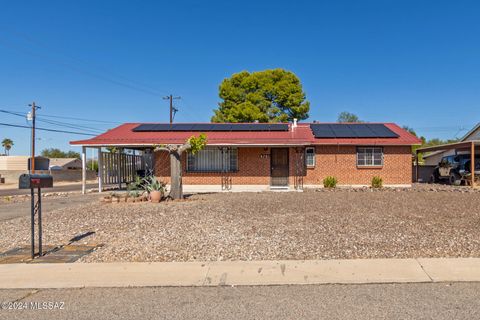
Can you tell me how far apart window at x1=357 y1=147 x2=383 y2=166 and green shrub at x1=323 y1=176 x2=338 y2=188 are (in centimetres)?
180

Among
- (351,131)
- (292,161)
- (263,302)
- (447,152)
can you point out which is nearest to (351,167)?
(351,131)

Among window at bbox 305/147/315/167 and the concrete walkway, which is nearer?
the concrete walkway

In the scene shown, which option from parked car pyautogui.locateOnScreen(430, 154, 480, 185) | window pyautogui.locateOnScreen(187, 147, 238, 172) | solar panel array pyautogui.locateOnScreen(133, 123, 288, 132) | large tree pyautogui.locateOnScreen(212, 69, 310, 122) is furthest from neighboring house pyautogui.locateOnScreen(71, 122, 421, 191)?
large tree pyautogui.locateOnScreen(212, 69, 310, 122)

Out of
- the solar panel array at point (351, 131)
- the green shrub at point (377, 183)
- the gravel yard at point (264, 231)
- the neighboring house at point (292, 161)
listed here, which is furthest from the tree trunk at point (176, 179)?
the green shrub at point (377, 183)

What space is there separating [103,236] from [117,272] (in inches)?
101

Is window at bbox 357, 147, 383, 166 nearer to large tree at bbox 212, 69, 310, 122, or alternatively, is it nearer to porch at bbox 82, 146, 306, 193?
porch at bbox 82, 146, 306, 193

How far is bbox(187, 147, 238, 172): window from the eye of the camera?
19.6 meters

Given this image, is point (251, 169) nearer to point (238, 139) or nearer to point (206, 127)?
point (238, 139)

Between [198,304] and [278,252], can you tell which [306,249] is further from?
[198,304]

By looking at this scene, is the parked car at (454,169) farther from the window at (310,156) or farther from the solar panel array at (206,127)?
the solar panel array at (206,127)

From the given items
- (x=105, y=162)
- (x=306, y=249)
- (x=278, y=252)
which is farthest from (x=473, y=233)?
(x=105, y=162)

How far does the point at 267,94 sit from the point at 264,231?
32.9 meters

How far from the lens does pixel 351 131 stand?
68.8ft

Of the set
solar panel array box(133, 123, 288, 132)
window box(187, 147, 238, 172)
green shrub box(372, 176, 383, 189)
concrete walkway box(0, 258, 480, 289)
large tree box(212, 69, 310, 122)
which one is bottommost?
concrete walkway box(0, 258, 480, 289)
